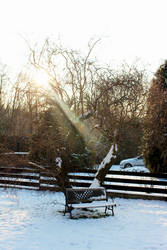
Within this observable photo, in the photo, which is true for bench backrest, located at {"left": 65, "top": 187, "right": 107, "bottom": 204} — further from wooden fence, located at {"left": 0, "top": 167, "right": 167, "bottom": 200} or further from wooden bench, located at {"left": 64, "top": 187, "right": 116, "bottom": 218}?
wooden fence, located at {"left": 0, "top": 167, "right": 167, "bottom": 200}

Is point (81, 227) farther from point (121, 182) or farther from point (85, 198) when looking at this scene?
point (121, 182)

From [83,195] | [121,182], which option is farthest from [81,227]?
[121,182]

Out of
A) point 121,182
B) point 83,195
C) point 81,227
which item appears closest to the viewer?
point 81,227

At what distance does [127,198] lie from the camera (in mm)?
11516

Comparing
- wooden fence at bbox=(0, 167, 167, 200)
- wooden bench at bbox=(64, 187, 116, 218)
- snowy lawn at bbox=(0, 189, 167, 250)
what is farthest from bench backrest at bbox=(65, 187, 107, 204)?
wooden fence at bbox=(0, 167, 167, 200)

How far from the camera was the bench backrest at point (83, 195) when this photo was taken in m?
8.73

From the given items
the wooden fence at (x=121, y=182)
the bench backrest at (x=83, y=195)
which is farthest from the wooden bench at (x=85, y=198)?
the wooden fence at (x=121, y=182)

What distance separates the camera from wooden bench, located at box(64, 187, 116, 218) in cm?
860

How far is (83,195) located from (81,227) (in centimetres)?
158

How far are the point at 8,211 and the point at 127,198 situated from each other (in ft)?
14.4

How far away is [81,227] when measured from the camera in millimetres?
7508

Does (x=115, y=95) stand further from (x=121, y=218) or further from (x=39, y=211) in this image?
(x=39, y=211)

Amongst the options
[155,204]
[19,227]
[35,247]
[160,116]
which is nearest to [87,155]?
[160,116]

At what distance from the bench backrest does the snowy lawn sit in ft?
1.36
